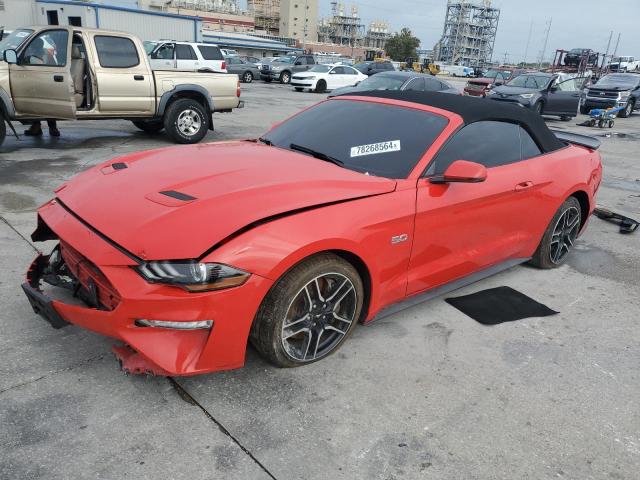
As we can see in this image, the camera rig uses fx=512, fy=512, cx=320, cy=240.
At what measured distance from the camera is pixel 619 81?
21422 millimetres

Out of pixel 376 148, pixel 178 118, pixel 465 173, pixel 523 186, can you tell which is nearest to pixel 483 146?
pixel 523 186

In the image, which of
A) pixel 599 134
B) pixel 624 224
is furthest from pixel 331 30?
pixel 624 224

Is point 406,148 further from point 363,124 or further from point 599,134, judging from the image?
point 599,134

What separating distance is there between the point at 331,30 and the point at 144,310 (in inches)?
6881

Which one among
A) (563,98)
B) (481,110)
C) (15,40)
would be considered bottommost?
(563,98)

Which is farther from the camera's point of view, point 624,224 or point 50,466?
point 624,224

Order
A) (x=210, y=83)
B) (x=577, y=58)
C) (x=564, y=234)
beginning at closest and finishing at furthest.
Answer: (x=564, y=234)
(x=210, y=83)
(x=577, y=58)

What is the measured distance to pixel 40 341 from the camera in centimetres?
308

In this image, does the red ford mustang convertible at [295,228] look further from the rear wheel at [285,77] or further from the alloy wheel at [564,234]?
the rear wheel at [285,77]

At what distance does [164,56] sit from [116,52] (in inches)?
378

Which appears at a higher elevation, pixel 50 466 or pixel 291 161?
pixel 291 161

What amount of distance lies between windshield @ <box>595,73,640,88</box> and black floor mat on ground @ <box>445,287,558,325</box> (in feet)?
67.6

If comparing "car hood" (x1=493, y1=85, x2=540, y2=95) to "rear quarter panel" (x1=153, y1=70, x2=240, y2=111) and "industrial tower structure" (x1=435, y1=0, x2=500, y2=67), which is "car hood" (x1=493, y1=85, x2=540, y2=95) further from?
"industrial tower structure" (x1=435, y1=0, x2=500, y2=67)

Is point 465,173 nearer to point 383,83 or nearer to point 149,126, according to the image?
point 149,126
